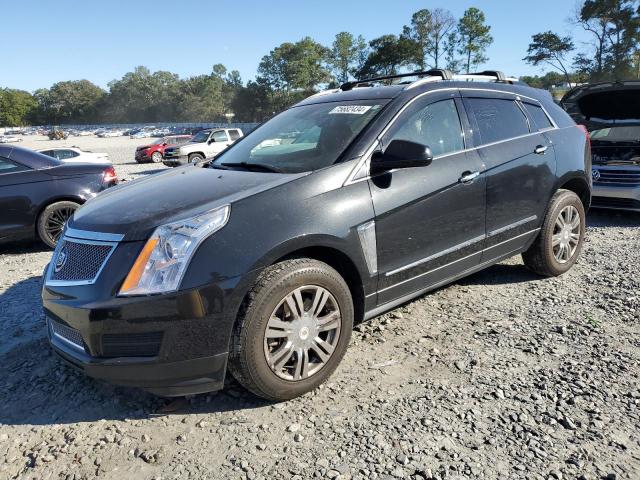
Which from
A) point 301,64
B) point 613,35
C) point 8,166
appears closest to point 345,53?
point 301,64

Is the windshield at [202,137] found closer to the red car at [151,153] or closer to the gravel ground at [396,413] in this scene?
the red car at [151,153]

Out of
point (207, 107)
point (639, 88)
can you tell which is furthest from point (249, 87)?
point (639, 88)

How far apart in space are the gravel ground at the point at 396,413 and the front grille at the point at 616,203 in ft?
11.9

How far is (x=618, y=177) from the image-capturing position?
699cm

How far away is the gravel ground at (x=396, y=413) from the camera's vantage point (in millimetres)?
2324

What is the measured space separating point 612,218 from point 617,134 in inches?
52.3

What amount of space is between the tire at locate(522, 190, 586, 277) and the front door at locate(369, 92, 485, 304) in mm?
996

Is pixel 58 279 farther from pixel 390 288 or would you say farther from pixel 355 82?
pixel 355 82

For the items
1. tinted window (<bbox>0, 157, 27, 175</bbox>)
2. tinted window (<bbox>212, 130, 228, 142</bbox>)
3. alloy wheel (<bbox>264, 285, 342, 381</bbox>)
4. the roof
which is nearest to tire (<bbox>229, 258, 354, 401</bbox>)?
alloy wheel (<bbox>264, 285, 342, 381</bbox>)

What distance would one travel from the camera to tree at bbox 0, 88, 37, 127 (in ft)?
452

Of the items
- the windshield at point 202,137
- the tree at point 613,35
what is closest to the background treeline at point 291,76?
the tree at point 613,35

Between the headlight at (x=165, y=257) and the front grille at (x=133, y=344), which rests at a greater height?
the headlight at (x=165, y=257)

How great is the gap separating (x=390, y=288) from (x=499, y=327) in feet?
3.45

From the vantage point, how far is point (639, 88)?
7.06 meters
